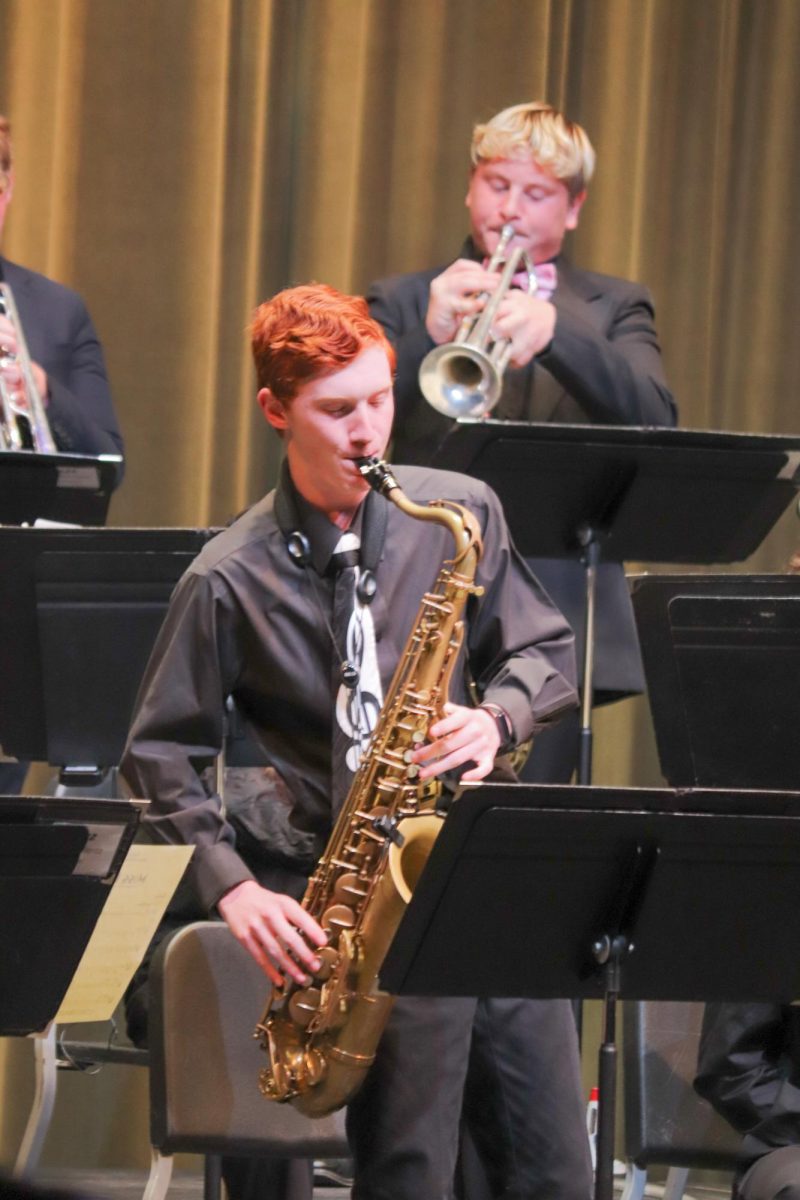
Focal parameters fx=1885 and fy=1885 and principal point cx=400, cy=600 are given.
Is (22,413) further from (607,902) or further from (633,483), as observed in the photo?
(607,902)

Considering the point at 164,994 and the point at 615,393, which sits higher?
the point at 615,393

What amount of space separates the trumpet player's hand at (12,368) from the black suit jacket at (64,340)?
228 mm

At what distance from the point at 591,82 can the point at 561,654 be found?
3127 millimetres

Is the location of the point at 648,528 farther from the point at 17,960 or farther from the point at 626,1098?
the point at 17,960

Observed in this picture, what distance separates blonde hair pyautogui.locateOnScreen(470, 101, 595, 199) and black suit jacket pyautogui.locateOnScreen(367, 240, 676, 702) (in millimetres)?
300

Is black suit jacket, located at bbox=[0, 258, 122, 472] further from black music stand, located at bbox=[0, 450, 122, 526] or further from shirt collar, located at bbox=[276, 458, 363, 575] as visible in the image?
shirt collar, located at bbox=[276, 458, 363, 575]

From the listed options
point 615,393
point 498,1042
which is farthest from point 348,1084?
point 615,393

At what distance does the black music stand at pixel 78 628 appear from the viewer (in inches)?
135

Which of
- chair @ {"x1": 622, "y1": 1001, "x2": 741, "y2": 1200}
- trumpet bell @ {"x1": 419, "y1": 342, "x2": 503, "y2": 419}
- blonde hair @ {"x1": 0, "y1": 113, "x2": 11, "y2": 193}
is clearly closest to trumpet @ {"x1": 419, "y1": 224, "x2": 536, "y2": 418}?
trumpet bell @ {"x1": 419, "y1": 342, "x2": 503, "y2": 419}

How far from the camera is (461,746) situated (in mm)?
2682

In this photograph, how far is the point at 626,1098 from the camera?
3.32 metres

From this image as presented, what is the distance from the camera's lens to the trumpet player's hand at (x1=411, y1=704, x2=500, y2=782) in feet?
8.78

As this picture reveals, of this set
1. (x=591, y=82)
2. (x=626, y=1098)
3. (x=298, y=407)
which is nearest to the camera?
(x=298, y=407)

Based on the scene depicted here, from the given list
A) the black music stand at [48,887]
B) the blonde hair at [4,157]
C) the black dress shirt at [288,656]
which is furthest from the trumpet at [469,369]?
the black music stand at [48,887]
